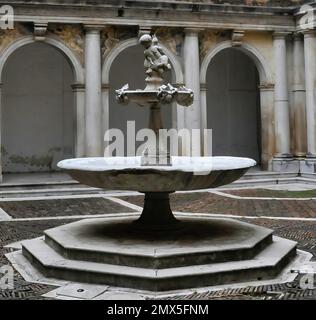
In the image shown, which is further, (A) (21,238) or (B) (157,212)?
(A) (21,238)

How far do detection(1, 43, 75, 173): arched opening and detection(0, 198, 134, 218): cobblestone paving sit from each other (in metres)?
6.20

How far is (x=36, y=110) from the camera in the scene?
18.6 m

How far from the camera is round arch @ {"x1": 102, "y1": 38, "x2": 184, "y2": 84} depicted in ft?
50.2

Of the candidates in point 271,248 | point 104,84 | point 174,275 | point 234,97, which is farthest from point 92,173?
point 234,97

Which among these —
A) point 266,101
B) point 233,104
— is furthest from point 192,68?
point 233,104

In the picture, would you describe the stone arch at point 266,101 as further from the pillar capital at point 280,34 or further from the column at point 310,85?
the column at point 310,85

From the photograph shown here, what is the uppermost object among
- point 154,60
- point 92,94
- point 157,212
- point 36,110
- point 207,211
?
point 36,110

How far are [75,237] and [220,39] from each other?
11.7 metres

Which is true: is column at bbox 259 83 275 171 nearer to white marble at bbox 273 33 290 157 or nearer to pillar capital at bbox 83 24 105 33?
white marble at bbox 273 33 290 157

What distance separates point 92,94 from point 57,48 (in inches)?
68.1

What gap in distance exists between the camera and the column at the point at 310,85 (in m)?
16.5

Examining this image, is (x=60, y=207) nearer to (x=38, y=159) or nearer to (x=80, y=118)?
(x=80, y=118)

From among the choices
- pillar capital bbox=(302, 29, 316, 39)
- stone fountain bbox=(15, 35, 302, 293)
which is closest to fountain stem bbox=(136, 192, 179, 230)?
stone fountain bbox=(15, 35, 302, 293)

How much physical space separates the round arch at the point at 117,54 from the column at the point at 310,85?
435 centimetres
